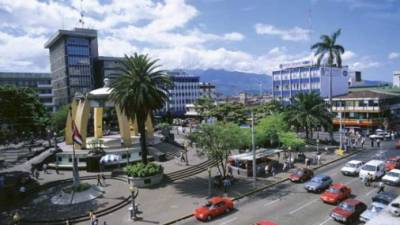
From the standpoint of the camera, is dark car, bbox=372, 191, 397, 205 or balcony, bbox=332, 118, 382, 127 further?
balcony, bbox=332, 118, 382, 127

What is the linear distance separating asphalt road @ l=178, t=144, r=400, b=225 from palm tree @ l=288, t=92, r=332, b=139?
20.3 m

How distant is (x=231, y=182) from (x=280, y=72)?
7223 cm

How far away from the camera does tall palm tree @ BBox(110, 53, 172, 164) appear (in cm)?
3562

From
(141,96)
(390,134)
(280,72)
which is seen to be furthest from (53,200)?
(280,72)

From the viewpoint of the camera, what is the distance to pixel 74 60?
125438 mm

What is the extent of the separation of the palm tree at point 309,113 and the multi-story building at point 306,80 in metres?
30.5

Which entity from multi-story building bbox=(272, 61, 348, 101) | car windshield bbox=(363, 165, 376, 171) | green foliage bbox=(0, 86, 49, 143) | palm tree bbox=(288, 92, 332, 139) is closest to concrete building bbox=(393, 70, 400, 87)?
Answer: multi-story building bbox=(272, 61, 348, 101)

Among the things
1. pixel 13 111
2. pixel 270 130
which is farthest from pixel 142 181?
pixel 13 111

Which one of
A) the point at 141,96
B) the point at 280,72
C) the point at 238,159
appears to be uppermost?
the point at 280,72

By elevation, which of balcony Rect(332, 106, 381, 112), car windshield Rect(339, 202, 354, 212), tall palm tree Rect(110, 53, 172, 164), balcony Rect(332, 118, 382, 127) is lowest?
car windshield Rect(339, 202, 354, 212)

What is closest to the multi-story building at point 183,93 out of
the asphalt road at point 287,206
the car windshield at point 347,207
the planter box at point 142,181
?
the planter box at point 142,181

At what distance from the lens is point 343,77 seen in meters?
96.6

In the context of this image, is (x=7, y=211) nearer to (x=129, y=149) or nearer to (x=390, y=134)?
(x=129, y=149)

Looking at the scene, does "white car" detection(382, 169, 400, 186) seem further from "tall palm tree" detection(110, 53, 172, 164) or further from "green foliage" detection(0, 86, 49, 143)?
"green foliage" detection(0, 86, 49, 143)
